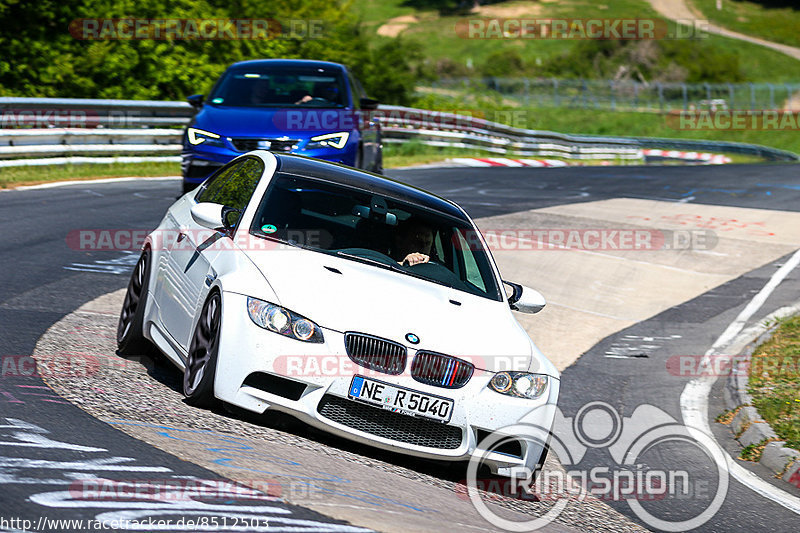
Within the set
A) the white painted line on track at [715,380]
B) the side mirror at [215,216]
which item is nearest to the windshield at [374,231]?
the side mirror at [215,216]

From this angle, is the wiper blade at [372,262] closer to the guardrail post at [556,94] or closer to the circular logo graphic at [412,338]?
the circular logo graphic at [412,338]

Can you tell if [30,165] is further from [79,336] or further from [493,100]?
[493,100]

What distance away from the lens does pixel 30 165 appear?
18.7 metres

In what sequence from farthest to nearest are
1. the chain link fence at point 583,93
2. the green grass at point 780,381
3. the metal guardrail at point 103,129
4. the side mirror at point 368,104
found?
the chain link fence at point 583,93, the metal guardrail at point 103,129, the side mirror at point 368,104, the green grass at point 780,381

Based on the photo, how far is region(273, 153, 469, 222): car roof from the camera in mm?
7344

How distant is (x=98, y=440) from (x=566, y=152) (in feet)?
119

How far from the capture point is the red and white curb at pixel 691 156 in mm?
41969

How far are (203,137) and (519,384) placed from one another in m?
7.54

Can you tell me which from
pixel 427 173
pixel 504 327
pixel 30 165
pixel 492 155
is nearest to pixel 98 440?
pixel 504 327

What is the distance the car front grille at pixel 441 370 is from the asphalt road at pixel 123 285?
4.32 ft

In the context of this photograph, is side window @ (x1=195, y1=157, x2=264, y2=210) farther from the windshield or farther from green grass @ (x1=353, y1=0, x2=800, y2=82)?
green grass @ (x1=353, y1=0, x2=800, y2=82)

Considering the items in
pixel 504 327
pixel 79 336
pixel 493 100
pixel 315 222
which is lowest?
pixel 493 100

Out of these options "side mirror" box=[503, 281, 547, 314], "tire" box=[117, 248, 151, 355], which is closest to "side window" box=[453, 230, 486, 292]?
"side mirror" box=[503, 281, 547, 314]

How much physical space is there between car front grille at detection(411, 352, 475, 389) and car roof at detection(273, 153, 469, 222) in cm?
173
